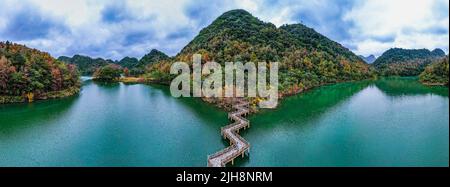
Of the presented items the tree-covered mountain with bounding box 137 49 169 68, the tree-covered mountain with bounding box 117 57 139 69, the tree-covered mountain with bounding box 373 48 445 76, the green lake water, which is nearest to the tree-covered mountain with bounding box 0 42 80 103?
the green lake water

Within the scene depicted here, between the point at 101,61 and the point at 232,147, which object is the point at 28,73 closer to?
the point at 232,147

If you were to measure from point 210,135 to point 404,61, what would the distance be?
456 ft

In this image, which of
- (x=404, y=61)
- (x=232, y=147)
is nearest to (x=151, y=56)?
(x=404, y=61)

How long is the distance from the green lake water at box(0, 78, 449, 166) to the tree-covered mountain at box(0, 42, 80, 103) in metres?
5.16

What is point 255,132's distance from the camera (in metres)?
29.0

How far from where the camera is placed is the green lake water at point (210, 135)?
2169 centimetres

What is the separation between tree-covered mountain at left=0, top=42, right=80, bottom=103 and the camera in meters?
48.2

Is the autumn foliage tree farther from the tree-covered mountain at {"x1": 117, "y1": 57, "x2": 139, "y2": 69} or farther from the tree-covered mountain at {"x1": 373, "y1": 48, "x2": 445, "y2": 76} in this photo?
the tree-covered mountain at {"x1": 373, "y1": 48, "x2": 445, "y2": 76}

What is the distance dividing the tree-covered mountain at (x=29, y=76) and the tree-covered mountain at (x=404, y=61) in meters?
107

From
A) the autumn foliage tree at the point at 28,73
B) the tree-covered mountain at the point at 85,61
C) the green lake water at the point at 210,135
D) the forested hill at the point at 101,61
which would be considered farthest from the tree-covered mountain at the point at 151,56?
the green lake water at the point at 210,135
